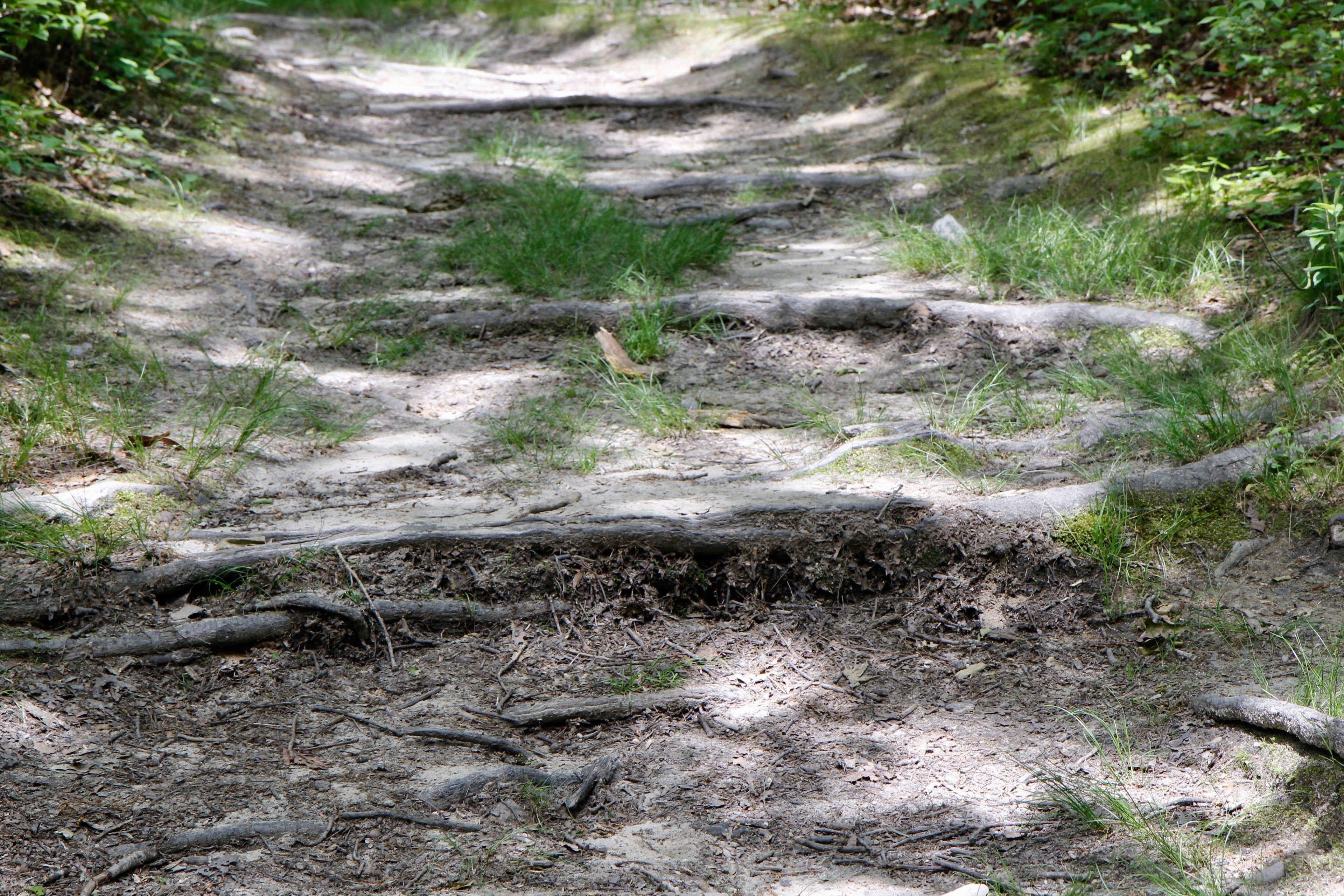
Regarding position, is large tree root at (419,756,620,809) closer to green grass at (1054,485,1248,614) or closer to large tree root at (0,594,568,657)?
large tree root at (0,594,568,657)

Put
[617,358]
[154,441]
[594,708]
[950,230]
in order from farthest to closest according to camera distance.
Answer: [950,230] < [617,358] < [154,441] < [594,708]

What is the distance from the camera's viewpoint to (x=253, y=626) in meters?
2.70

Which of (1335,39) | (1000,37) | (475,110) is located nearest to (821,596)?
(1335,39)

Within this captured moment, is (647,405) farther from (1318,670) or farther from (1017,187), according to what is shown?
(1017,187)

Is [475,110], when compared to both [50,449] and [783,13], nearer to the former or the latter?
[783,13]

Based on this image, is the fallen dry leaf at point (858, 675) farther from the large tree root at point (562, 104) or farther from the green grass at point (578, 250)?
the large tree root at point (562, 104)

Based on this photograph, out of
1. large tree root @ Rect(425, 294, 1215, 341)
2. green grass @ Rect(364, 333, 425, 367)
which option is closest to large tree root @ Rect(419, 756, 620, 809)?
green grass @ Rect(364, 333, 425, 367)

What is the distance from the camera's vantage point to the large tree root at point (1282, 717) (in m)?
2.12

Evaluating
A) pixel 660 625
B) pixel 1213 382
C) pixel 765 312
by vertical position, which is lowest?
pixel 660 625

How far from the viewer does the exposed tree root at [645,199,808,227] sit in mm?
5852

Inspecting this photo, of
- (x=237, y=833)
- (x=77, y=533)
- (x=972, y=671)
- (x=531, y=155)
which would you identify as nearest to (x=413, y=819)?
(x=237, y=833)

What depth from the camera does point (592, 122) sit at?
843 cm

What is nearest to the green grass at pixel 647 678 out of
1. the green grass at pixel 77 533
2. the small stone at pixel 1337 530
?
the green grass at pixel 77 533

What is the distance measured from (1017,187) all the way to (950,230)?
28.0 inches
